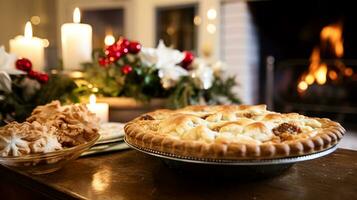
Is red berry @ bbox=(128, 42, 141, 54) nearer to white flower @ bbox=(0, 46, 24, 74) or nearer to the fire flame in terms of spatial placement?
white flower @ bbox=(0, 46, 24, 74)

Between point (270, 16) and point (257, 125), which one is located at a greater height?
point (270, 16)

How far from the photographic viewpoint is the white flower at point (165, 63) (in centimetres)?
110

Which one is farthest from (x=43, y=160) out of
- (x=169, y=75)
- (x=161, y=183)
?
(x=169, y=75)

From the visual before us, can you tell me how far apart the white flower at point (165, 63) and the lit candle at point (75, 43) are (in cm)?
17

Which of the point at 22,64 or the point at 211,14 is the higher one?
the point at 211,14

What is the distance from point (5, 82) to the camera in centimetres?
93

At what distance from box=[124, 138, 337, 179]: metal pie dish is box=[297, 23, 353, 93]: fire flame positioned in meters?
1.95

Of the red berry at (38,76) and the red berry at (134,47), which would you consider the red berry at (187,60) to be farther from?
the red berry at (38,76)

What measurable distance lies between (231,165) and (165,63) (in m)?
0.62

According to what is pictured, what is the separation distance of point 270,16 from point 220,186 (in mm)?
2231

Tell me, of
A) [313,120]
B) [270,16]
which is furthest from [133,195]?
[270,16]

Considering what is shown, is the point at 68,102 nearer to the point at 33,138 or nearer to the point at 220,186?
the point at 33,138

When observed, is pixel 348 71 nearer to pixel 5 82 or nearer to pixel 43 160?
pixel 5 82

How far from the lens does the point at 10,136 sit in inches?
23.1
